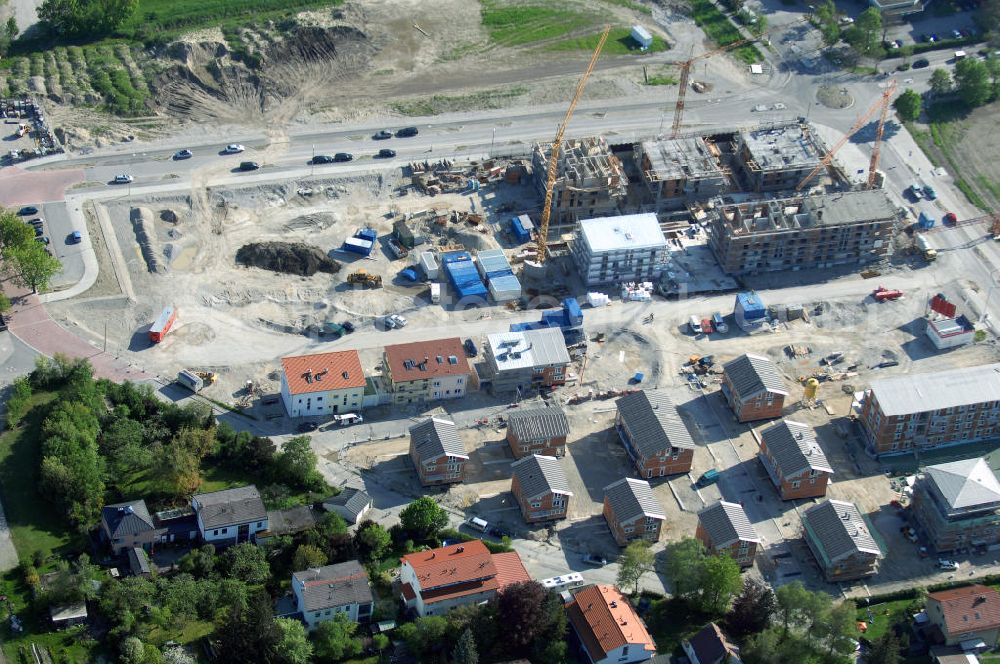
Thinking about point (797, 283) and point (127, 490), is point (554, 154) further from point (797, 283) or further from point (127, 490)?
point (127, 490)

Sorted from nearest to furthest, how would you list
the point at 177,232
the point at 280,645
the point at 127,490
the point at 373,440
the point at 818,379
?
the point at 280,645, the point at 127,490, the point at 373,440, the point at 818,379, the point at 177,232

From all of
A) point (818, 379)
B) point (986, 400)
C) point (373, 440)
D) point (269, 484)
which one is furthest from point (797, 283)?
point (269, 484)

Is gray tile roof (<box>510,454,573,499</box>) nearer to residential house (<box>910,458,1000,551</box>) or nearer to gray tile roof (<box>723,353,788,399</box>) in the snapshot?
gray tile roof (<box>723,353,788,399</box>)

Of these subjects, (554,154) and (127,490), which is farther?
(554,154)

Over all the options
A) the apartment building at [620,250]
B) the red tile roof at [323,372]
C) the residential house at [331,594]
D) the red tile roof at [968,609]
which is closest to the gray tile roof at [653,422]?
the apartment building at [620,250]

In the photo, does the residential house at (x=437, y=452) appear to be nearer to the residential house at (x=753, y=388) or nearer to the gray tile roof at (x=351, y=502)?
the gray tile roof at (x=351, y=502)

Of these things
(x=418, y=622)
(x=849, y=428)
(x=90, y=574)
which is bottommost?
(x=849, y=428)

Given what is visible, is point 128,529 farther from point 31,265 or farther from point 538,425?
point 31,265
